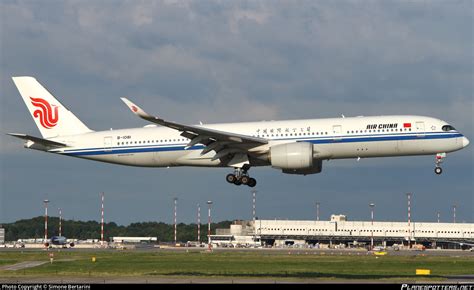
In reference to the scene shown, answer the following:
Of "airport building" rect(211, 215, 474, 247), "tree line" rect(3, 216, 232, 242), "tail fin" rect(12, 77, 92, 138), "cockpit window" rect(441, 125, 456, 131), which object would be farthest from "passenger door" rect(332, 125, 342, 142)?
→ "tree line" rect(3, 216, 232, 242)

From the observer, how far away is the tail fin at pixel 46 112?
69375 mm

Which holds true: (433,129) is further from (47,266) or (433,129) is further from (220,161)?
(47,266)

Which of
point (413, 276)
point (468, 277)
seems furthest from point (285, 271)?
point (468, 277)

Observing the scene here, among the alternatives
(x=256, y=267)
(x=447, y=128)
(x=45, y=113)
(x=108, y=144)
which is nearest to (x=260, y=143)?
(x=256, y=267)

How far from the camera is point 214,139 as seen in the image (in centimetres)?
6109

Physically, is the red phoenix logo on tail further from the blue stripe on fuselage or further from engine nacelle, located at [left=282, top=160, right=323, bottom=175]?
engine nacelle, located at [left=282, top=160, right=323, bottom=175]

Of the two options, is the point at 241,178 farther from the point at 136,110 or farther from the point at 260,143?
the point at 136,110

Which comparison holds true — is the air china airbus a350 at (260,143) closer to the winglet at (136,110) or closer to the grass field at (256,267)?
the winglet at (136,110)

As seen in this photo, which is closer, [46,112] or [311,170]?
[311,170]

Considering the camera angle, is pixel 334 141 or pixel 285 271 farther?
pixel 334 141

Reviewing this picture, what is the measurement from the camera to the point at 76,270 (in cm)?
5653

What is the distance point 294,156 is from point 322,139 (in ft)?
7.97

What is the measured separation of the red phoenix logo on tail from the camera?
70.1m

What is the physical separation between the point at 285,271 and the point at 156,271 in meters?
Result: 8.28
